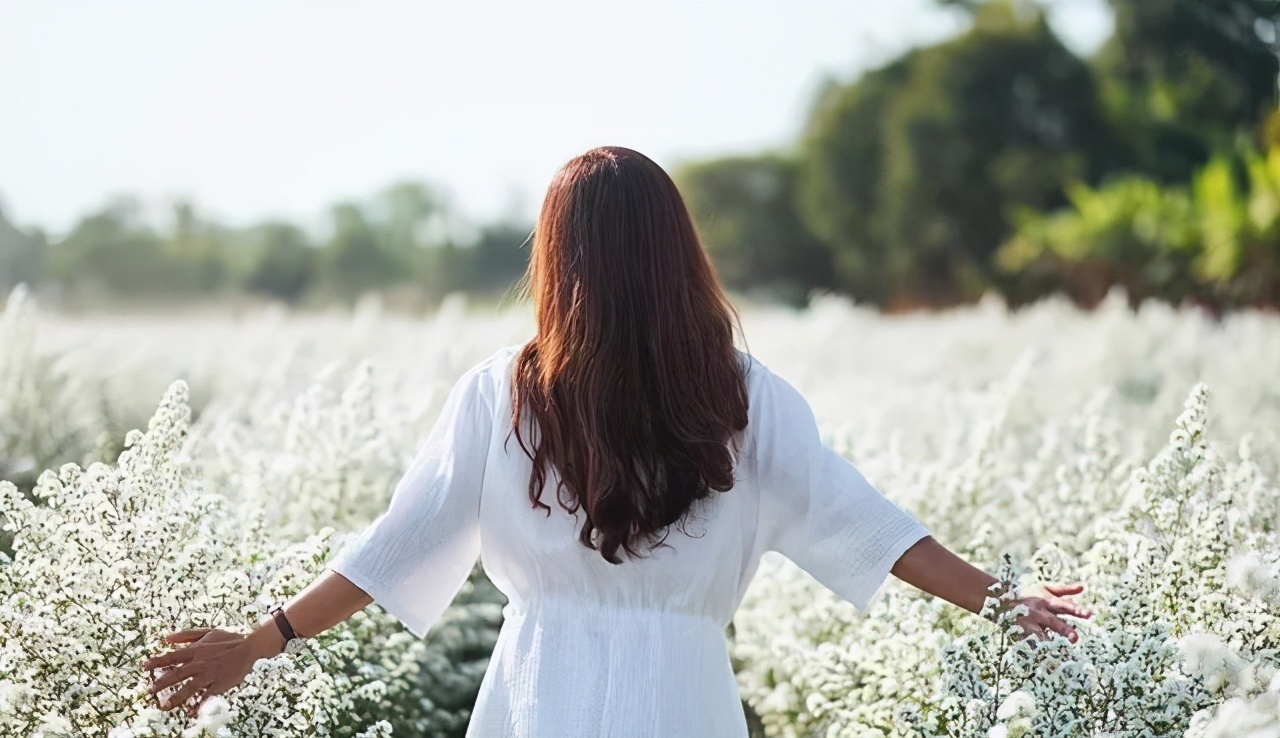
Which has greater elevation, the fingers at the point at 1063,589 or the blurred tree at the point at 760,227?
the fingers at the point at 1063,589

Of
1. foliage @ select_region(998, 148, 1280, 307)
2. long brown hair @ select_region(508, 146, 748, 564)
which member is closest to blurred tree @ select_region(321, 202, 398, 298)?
foliage @ select_region(998, 148, 1280, 307)

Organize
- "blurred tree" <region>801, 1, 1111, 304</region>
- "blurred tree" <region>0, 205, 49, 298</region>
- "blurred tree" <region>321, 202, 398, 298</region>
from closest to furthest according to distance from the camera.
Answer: "blurred tree" <region>0, 205, 49, 298</region>
"blurred tree" <region>801, 1, 1111, 304</region>
"blurred tree" <region>321, 202, 398, 298</region>

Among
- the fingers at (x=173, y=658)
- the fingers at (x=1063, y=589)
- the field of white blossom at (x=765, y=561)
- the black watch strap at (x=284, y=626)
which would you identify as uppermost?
the black watch strap at (x=284, y=626)

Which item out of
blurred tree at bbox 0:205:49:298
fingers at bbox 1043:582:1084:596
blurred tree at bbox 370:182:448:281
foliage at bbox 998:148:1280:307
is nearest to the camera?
fingers at bbox 1043:582:1084:596

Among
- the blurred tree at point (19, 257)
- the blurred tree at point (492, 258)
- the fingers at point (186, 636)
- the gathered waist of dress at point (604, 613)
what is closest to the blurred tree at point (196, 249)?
the blurred tree at point (492, 258)

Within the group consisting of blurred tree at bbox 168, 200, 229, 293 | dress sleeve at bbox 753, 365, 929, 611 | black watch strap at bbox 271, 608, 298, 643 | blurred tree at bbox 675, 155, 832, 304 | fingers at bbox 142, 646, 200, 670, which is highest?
dress sleeve at bbox 753, 365, 929, 611

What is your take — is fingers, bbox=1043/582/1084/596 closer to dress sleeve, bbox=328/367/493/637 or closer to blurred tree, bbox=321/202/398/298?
dress sleeve, bbox=328/367/493/637

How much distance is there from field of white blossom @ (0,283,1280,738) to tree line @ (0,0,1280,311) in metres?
6.14

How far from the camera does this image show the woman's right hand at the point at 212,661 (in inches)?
78.8

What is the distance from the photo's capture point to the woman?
1.96 metres

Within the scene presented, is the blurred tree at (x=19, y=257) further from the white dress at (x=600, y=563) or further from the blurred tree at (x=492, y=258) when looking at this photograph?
the blurred tree at (x=492, y=258)

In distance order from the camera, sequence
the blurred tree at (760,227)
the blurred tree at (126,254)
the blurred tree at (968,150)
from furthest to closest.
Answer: the blurred tree at (760,227)
the blurred tree at (968,150)
the blurred tree at (126,254)

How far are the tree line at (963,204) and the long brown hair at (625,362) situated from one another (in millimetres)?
8514

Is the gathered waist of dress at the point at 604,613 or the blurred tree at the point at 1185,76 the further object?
the blurred tree at the point at 1185,76
